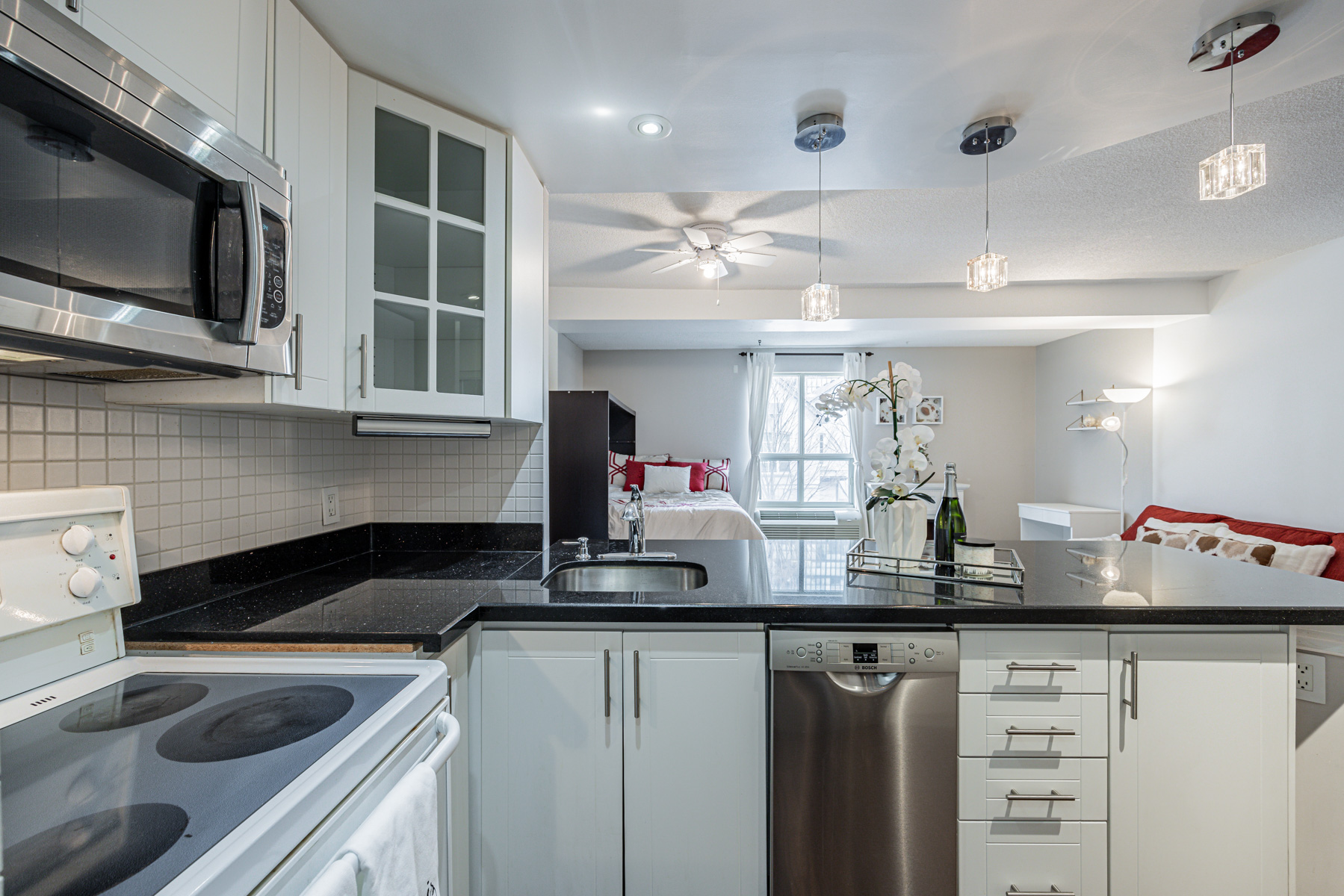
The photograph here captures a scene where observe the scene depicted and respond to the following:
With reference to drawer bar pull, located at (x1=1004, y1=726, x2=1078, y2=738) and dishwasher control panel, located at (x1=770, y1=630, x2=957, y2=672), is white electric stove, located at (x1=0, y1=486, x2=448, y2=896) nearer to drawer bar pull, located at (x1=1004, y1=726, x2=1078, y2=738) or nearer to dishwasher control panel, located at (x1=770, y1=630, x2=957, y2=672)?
dishwasher control panel, located at (x1=770, y1=630, x2=957, y2=672)

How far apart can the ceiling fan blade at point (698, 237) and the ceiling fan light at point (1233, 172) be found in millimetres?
2153

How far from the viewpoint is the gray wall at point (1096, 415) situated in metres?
4.94

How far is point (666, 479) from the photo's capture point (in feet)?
19.8

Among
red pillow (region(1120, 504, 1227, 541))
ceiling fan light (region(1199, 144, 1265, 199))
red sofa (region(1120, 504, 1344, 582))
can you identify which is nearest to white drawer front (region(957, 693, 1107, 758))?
ceiling fan light (region(1199, 144, 1265, 199))

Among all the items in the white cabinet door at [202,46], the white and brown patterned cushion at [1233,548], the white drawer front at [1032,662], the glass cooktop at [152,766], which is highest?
the white cabinet door at [202,46]

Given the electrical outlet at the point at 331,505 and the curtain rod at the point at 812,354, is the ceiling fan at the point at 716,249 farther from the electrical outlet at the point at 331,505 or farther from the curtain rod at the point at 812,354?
the curtain rod at the point at 812,354

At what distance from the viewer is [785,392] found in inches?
268

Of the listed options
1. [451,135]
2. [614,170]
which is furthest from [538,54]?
[614,170]

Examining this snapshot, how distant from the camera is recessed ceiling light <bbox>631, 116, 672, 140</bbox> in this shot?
5.43ft

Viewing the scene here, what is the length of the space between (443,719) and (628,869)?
714 mm

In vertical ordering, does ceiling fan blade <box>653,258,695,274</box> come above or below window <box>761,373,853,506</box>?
above

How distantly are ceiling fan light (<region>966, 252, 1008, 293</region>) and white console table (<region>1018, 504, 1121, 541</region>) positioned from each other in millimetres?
3742

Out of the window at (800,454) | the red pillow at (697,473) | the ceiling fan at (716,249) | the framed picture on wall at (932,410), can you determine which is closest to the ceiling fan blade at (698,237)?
the ceiling fan at (716,249)

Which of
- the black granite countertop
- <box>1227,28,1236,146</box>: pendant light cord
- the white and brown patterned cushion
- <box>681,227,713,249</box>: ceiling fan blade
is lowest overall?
the white and brown patterned cushion
